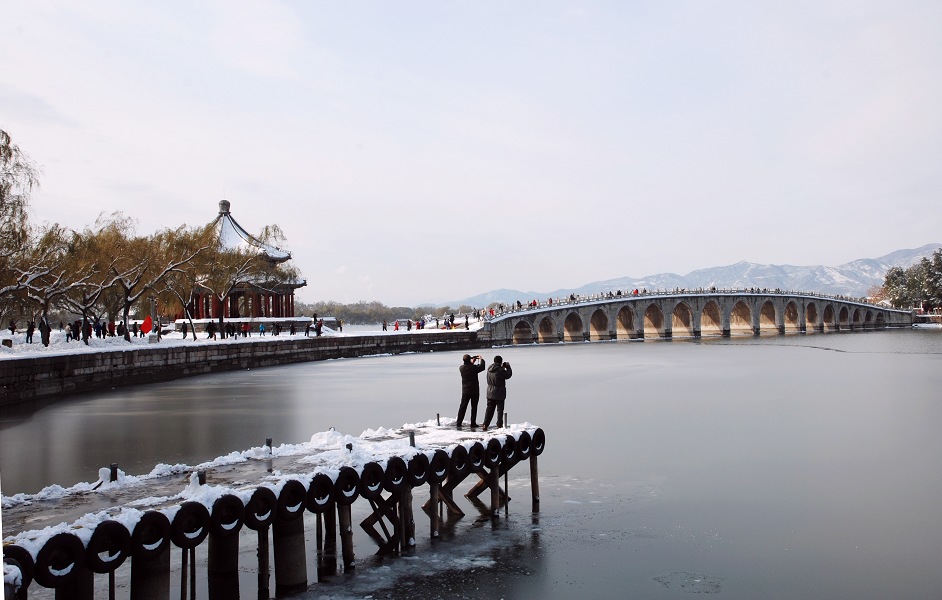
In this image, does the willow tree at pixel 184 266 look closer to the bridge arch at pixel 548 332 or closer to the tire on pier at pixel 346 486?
the tire on pier at pixel 346 486

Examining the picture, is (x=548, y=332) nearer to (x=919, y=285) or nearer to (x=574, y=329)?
(x=574, y=329)

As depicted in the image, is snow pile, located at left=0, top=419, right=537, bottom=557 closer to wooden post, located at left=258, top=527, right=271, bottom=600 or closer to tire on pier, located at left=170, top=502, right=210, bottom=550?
tire on pier, located at left=170, top=502, right=210, bottom=550

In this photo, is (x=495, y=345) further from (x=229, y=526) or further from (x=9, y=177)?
Answer: (x=229, y=526)

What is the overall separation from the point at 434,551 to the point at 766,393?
20.9m

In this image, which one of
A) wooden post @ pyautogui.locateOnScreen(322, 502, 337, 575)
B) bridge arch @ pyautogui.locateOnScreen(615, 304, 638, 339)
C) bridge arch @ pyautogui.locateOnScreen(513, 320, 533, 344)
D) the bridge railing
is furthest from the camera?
bridge arch @ pyautogui.locateOnScreen(615, 304, 638, 339)

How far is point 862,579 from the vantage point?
8805 millimetres

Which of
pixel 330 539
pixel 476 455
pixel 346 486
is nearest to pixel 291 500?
pixel 346 486

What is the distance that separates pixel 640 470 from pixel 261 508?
8.25 meters

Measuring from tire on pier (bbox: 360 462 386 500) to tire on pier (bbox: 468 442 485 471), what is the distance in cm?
165

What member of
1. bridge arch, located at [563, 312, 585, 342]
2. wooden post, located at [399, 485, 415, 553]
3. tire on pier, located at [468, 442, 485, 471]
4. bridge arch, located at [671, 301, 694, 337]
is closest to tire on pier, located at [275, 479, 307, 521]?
wooden post, located at [399, 485, 415, 553]

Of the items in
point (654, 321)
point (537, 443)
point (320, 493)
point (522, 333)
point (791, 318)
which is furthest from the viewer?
point (791, 318)

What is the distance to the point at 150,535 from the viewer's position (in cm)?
735

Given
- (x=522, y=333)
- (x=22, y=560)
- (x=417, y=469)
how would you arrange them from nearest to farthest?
(x=22, y=560), (x=417, y=469), (x=522, y=333)

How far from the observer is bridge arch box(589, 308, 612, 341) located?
2971 inches
